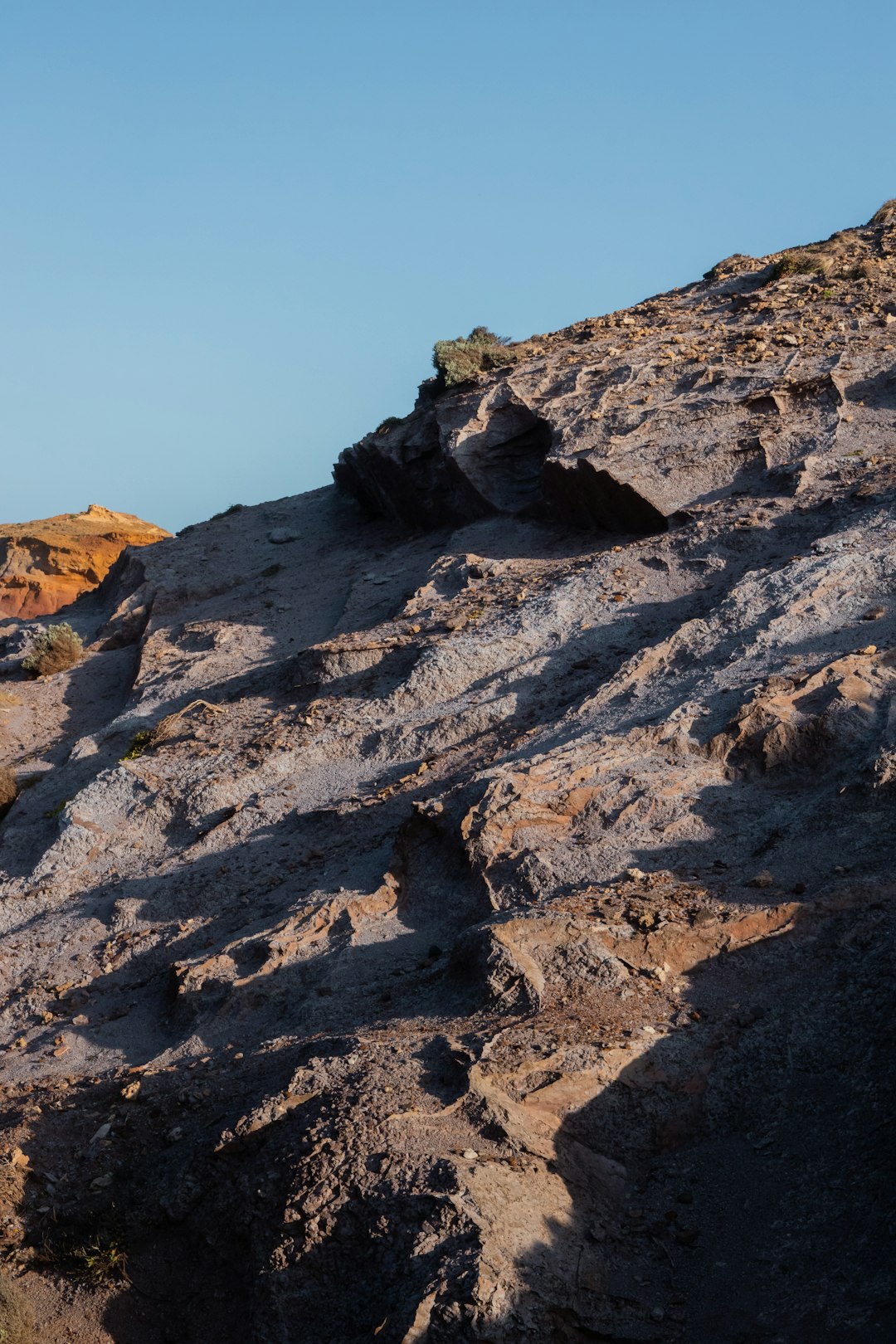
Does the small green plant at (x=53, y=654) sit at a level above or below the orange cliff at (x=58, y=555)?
below

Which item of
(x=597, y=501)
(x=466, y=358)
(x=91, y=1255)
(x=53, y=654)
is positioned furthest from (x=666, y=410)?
(x=91, y=1255)

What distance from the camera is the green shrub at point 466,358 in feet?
65.2

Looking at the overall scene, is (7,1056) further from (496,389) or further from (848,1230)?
(496,389)

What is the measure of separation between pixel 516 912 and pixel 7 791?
886cm

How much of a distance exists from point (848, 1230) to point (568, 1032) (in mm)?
1855

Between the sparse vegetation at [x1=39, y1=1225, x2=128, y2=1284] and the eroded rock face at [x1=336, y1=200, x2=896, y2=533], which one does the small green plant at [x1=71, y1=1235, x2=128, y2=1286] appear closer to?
the sparse vegetation at [x1=39, y1=1225, x2=128, y2=1284]

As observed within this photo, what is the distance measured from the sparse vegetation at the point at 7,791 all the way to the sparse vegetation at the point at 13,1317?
8.69m

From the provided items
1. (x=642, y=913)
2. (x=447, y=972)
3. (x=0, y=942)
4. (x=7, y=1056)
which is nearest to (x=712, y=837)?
(x=642, y=913)

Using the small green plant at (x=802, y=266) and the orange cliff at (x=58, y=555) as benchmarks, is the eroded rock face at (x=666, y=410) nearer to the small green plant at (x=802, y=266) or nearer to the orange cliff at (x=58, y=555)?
the small green plant at (x=802, y=266)

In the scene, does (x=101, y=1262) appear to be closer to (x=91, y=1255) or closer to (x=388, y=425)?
(x=91, y=1255)

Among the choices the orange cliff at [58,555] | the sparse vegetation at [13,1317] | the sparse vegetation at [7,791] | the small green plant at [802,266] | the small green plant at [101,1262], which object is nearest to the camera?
the sparse vegetation at [13,1317]

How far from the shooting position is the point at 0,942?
10.9 m

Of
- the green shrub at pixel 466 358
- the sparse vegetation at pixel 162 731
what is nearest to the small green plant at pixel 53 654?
the sparse vegetation at pixel 162 731

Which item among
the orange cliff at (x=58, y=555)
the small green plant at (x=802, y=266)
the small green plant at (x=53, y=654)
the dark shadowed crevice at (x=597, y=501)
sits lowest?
the dark shadowed crevice at (x=597, y=501)
